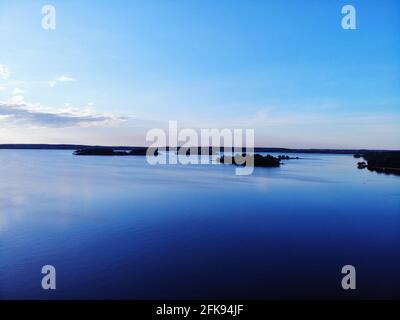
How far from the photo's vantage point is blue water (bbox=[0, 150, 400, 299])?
6.53m

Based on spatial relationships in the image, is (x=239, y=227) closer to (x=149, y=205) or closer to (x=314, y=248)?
(x=314, y=248)

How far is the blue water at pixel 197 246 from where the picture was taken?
6527 mm

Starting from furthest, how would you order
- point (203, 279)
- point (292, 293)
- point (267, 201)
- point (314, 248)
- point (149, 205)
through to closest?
point (267, 201) < point (149, 205) < point (314, 248) < point (203, 279) < point (292, 293)

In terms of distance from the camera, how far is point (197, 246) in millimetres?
8961

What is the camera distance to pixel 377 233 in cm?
1059

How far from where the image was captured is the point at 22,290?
6473 mm

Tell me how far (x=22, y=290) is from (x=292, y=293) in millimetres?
5569

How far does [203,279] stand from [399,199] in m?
15.1

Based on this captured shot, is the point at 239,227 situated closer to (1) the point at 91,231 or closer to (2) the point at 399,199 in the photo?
(1) the point at 91,231

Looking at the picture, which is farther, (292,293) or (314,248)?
(314,248)
